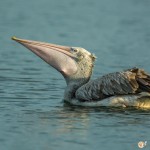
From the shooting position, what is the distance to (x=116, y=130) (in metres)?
11.0

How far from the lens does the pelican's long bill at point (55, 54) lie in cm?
1314

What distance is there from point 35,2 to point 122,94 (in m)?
13.3

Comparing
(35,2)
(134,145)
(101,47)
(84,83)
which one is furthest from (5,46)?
(134,145)

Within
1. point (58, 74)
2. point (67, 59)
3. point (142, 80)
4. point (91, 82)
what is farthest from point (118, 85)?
point (58, 74)

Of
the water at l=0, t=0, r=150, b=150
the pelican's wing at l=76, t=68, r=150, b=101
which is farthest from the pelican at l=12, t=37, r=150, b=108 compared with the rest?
the water at l=0, t=0, r=150, b=150

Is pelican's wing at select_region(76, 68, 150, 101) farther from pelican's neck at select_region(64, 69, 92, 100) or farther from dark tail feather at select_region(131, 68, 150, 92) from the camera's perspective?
pelican's neck at select_region(64, 69, 92, 100)

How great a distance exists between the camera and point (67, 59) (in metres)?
13.3

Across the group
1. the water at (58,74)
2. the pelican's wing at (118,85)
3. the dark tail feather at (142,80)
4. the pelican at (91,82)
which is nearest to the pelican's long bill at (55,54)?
the pelican at (91,82)

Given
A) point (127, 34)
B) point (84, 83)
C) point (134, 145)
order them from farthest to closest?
1. point (127, 34)
2. point (84, 83)
3. point (134, 145)

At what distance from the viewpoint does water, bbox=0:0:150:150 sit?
Answer: 34.9 feet

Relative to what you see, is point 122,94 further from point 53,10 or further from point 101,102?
point 53,10

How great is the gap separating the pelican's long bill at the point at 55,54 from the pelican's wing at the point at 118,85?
70 centimetres

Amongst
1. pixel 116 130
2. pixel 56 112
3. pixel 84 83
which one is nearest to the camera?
pixel 116 130

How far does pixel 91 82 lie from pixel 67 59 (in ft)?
2.42
